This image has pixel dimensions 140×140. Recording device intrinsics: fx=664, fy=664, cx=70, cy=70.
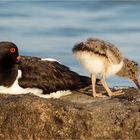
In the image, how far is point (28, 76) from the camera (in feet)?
30.8

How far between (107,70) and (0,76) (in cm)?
153

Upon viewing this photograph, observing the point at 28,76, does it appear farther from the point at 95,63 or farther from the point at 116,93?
the point at 116,93

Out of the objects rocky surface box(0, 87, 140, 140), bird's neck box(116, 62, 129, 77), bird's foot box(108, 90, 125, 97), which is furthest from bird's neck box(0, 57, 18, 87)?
rocky surface box(0, 87, 140, 140)

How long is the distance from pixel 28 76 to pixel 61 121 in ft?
8.61

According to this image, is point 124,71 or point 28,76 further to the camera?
point 124,71

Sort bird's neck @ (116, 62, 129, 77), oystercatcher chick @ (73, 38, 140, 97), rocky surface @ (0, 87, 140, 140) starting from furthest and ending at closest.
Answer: bird's neck @ (116, 62, 129, 77), oystercatcher chick @ (73, 38, 140, 97), rocky surface @ (0, 87, 140, 140)

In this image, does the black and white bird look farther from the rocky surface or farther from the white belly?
the rocky surface

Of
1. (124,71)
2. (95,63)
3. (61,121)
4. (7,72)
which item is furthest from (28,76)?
(61,121)

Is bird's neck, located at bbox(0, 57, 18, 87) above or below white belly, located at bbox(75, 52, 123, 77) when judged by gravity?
below

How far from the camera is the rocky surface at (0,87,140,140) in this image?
22.3 feet

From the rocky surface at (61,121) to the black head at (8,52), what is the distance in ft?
7.57

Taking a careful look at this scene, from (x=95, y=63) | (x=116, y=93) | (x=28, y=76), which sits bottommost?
(x=116, y=93)

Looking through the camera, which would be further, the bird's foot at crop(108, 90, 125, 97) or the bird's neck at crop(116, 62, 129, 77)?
the bird's neck at crop(116, 62, 129, 77)

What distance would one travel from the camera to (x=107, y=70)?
937cm
